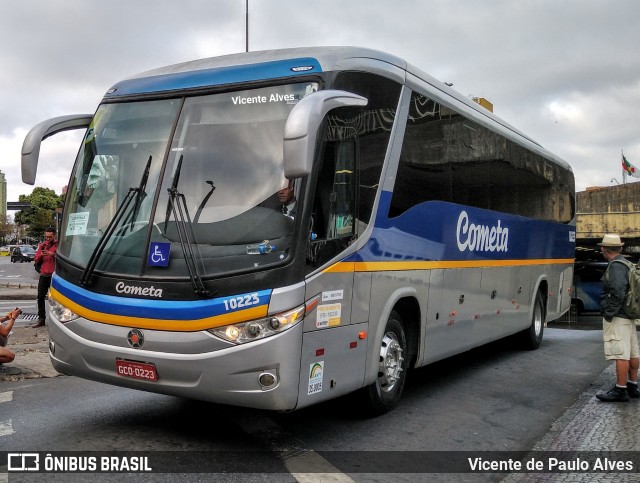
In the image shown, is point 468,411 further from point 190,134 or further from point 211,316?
point 190,134

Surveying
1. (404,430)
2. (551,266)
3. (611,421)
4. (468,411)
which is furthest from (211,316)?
(551,266)

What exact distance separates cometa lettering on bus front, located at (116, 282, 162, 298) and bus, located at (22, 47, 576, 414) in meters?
0.01

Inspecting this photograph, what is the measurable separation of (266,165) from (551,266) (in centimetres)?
870

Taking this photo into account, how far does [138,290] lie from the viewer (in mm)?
5129

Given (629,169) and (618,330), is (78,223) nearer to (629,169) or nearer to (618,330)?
(618,330)

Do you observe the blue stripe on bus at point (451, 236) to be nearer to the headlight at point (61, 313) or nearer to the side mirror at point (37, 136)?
the headlight at point (61, 313)

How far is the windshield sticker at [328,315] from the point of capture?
207 inches

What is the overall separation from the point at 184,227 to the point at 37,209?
12195 cm

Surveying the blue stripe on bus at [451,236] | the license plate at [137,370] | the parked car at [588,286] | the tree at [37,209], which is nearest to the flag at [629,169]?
the parked car at [588,286]

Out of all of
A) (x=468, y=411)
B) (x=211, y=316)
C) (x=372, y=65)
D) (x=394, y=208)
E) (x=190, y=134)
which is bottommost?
(x=468, y=411)

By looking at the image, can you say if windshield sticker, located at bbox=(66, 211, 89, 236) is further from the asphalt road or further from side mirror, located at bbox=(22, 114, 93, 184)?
the asphalt road

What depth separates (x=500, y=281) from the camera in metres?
9.71

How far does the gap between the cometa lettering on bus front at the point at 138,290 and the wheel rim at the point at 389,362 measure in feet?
7.51

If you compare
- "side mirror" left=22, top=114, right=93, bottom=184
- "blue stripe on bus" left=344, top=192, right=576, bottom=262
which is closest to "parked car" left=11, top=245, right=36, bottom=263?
"blue stripe on bus" left=344, top=192, right=576, bottom=262
